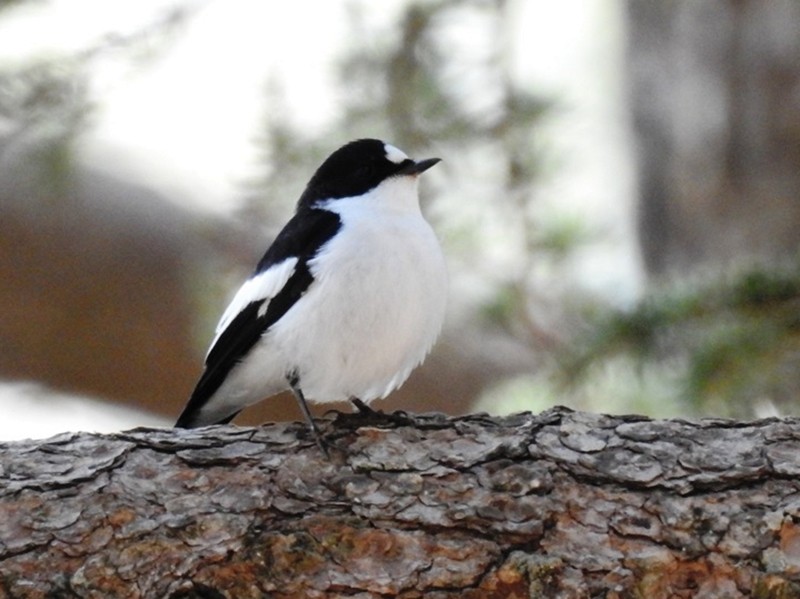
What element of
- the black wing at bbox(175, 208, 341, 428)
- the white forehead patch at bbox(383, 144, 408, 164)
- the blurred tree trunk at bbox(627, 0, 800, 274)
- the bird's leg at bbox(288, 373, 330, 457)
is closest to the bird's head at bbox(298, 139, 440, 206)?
the white forehead patch at bbox(383, 144, 408, 164)

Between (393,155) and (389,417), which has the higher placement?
(393,155)

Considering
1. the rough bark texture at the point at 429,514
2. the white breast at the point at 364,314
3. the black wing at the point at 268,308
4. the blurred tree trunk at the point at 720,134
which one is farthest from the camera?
the blurred tree trunk at the point at 720,134

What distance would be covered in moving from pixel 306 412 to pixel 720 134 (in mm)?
2592

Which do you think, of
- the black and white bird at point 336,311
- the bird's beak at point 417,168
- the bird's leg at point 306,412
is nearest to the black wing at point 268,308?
the black and white bird at point 336,311

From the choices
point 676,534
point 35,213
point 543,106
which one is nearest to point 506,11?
point 543,106

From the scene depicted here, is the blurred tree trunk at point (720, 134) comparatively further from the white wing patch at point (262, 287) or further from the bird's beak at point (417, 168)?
the white wing patch at point (262, 287)

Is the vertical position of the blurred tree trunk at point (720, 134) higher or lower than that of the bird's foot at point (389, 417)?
higher

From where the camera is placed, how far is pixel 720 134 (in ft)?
16.4

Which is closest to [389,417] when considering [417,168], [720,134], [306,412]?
[306,412]

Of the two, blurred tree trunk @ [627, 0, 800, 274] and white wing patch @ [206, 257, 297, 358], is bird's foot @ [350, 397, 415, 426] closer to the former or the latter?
white wing patch @ [206, 257, 297, 358]

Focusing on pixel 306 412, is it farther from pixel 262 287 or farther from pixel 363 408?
pixel 262 287

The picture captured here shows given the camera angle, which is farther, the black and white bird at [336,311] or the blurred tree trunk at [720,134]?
the blurred tree trunk at [720,134]

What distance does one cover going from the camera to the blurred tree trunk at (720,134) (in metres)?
→ 4.90

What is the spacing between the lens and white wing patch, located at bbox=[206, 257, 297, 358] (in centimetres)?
332
